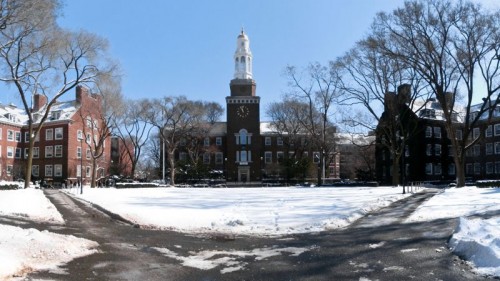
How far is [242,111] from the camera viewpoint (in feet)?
252

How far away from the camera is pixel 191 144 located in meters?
77.6

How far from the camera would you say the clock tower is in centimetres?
7512

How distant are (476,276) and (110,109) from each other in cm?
4412

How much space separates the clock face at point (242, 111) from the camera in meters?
76.4

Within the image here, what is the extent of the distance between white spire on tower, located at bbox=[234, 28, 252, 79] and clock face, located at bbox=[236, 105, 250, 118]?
487 centimetres

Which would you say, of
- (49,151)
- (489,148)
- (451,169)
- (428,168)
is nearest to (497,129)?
(489,148)

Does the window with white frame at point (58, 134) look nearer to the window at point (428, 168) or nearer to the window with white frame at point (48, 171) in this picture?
the window with white frame at point (48, 171)

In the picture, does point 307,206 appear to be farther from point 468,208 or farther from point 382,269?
point 382,269

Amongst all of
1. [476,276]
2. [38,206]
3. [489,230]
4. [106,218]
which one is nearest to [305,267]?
[476,276]

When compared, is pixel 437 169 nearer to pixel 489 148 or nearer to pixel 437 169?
pixel 437 169

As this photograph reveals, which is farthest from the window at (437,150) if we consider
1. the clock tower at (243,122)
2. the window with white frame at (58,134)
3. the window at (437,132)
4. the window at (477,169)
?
the window with white frame at (58,134)

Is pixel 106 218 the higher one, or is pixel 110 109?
pixel 110 109

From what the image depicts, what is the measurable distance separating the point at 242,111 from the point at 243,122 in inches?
75.6

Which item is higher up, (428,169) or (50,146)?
(50,146)
